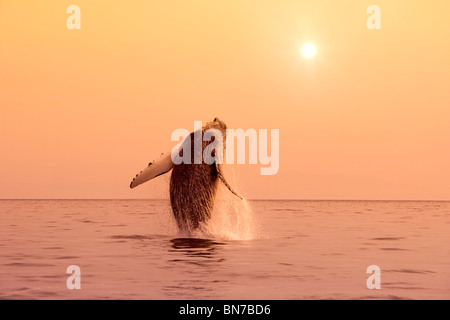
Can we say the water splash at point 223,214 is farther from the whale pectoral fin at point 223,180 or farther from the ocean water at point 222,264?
the whale pectoral fin at point 223,180

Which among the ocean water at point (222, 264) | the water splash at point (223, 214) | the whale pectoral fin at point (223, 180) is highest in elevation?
the whale pectoral fin at point (223, 180)

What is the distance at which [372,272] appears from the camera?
547 inches

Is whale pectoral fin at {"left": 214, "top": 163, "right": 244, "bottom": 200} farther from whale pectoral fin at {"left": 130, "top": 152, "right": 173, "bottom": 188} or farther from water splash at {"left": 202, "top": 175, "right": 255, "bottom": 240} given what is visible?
whale pectoral fin at {"left": 130, "top": 152, "right": 173, "bottom": 188}

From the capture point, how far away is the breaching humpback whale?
64.9ft

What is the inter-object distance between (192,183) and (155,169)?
1401 millimetres

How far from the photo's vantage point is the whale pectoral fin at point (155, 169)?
20.3m

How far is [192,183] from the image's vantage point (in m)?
19.8

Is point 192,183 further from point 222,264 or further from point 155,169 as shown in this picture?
point 222,264

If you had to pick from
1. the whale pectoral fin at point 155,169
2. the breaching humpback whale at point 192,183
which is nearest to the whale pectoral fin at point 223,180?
the breaching humpback whale at point 192,183

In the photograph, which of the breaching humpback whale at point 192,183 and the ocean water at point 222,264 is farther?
the breaching humpback whale at point 192,183

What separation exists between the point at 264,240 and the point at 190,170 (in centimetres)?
357

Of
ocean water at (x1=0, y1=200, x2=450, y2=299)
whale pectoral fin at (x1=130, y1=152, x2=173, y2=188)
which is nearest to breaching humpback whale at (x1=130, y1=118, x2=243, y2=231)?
whale pectoral fin at (x1=130, y1=152, x2=173, y2=188)

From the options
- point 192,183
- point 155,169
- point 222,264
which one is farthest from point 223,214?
point 222,264
